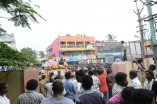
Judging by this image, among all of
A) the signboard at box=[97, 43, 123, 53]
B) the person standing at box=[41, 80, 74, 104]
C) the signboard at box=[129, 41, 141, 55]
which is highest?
the signboard at box=[97, 43, 123, 53]

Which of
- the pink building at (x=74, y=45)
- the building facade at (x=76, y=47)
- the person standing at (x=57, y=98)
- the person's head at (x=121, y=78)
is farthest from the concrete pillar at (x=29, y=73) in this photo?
the pink building at (x=74, y=45)

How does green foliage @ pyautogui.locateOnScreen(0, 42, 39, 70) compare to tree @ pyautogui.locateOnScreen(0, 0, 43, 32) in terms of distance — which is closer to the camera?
tree @ pyautogui.locateOnScreen(0, 0, 43, 32)

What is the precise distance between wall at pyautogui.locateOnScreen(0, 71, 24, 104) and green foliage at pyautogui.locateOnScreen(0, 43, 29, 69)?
161 centimetres

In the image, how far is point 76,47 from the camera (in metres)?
Result: 62.6

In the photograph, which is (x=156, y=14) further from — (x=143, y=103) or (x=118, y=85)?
(x=143, y=103)

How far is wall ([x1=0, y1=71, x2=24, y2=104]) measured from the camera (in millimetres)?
7906

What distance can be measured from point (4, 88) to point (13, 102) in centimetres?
330

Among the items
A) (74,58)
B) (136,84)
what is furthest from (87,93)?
(74,58)

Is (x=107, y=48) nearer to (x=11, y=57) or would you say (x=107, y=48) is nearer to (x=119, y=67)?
(x=119, y=67)

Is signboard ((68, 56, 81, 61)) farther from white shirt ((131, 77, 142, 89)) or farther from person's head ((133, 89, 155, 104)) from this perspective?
person's head ((133, 89, 155, 104))

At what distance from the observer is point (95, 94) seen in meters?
4.26

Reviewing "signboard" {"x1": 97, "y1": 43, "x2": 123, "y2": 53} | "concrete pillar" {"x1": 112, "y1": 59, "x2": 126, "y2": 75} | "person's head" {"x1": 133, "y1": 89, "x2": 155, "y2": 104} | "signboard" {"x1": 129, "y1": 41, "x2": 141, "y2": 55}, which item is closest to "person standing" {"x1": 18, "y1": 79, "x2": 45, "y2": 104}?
"person's head" {"x1": 133, "y1": 89, "x2": 155, "y2": 104}

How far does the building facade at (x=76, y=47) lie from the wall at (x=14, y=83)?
5090 centimetres

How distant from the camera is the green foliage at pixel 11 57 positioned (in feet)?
17.0
